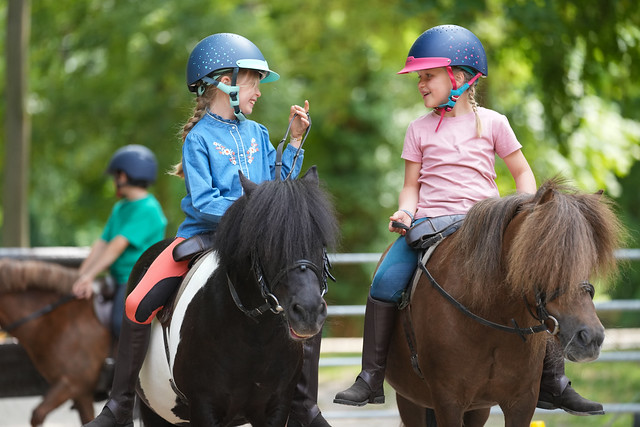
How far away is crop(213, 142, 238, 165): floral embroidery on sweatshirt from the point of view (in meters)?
4.51

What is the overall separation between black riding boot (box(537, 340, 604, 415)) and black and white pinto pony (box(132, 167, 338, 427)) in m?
1.36

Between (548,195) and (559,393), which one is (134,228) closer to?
(559,393)

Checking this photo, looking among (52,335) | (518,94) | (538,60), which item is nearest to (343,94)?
(518,94)

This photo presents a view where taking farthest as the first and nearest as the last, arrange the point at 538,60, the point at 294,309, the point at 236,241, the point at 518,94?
the point at 518,94, the point at 538,60, the point at 236,241, the point at 294,309

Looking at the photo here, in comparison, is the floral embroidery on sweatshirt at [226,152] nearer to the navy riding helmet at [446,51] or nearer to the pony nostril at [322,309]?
the navy riding helmet at [446,51]

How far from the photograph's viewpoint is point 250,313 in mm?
3975

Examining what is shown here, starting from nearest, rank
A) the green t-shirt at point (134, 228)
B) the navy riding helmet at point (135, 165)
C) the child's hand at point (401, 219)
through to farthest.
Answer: the child's hand at point (401, 219)
the green t-shirt at point (134, 228)
the navy riding helmet at point (135, 165)

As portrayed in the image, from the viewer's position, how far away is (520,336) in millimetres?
4266

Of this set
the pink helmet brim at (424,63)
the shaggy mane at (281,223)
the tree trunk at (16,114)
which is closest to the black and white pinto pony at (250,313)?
the shaggy mane at (281,223)

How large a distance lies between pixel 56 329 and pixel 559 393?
15.6ft

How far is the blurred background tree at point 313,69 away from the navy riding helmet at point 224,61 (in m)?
5.68

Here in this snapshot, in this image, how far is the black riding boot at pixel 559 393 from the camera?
15.1ft

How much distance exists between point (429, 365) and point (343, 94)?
11618 millimetres

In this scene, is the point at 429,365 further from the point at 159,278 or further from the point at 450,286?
the point at 159,278
